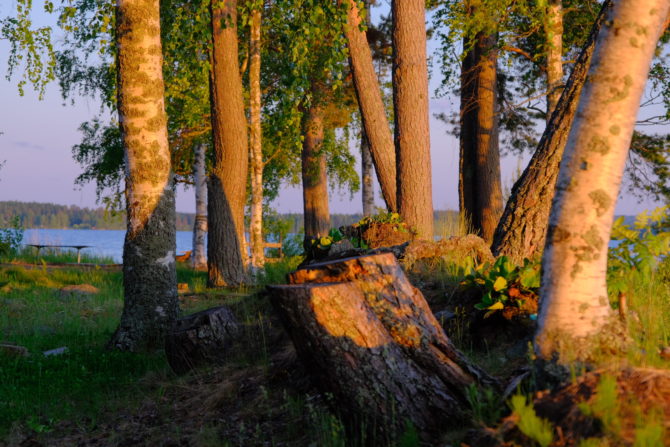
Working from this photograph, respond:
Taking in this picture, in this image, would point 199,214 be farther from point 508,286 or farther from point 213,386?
point 508,286

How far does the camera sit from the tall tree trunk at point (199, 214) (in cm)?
1975

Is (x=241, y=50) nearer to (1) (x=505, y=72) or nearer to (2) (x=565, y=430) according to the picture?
(1) (x=505, y=72)

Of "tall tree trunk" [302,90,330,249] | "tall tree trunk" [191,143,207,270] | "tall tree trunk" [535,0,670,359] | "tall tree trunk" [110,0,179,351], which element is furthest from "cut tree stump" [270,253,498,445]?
"tall tree trunk" [191,143,207,270]

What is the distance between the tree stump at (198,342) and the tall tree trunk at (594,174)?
400 cm

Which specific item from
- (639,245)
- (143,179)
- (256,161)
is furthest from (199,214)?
(639,245)

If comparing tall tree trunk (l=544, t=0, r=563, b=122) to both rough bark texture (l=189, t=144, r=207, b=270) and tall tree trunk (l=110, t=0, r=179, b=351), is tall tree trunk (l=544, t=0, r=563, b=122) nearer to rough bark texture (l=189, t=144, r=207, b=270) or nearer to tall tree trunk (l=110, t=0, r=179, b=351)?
tall tree trunk (l=110, t=0, r=179, b=351)

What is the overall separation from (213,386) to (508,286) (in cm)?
298

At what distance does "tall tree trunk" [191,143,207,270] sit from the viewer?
19750 millimetres

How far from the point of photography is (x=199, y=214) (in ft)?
66.2

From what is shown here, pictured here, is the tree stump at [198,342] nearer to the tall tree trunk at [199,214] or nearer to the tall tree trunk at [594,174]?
the tall tree trunk at [594,174]

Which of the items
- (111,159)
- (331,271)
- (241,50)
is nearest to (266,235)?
(111,159)

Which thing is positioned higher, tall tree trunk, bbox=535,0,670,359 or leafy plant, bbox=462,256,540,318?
tall tree trunk, bbox=535,0,670,359

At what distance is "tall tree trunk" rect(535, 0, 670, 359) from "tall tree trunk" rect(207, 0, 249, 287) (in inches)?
373

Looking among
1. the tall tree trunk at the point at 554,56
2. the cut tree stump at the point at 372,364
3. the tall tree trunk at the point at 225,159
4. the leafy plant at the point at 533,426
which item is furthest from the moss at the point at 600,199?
the tall tree trunk at the point at 554,56
